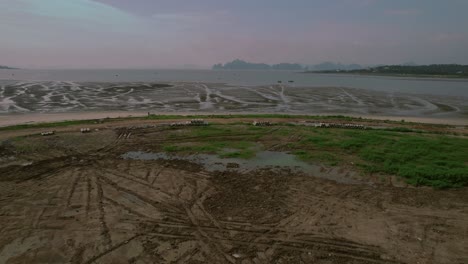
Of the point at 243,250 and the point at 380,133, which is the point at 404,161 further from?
the point at 243,250

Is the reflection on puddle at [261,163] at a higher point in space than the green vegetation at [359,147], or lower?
lower

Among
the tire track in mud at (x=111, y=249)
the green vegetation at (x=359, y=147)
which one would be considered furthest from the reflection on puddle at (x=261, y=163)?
the tire track in mud at (x=111, y=249)

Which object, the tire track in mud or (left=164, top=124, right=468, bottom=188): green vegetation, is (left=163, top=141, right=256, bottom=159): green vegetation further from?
the tire track in mud

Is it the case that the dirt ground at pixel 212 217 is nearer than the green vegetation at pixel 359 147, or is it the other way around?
the dirt ground at pixel 212 217

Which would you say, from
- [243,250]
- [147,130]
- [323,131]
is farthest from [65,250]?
[323,131]

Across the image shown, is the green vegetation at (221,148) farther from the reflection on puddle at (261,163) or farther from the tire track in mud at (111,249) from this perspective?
the tire track in mud at (111,249)

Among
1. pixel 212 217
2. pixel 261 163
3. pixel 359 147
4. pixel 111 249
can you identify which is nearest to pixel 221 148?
pixel 261 163

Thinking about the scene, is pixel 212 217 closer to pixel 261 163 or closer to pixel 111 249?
pixel 111 249

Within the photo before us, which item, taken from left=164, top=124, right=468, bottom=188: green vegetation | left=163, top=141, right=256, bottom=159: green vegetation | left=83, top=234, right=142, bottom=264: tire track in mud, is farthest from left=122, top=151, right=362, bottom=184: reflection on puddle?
left=83, top=234, right=142, bottom=264: tire track in mud
